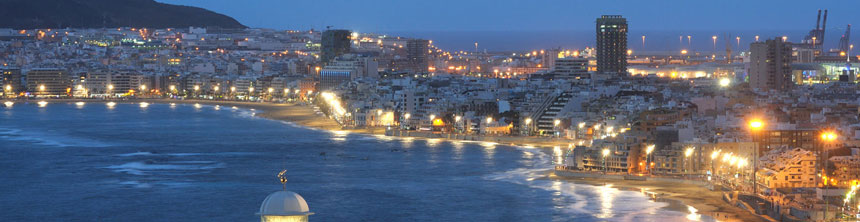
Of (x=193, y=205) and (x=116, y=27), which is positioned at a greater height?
(x=116, y=27)

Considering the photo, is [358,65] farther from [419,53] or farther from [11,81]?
[419,53]

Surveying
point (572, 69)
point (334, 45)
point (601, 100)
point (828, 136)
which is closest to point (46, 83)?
point (334, 45)

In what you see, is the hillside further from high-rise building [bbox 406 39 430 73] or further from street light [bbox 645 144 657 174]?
street light [bbox 645 144 657 174]

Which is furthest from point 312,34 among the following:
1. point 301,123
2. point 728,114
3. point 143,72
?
point 728,114

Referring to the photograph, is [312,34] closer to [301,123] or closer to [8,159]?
[301,123]

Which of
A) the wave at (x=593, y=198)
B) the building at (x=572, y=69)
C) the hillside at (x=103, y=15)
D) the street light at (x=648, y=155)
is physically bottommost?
the wave at (x=593, y=198)

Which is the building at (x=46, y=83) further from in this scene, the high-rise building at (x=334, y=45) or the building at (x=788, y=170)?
the building at (x=788, y=170)

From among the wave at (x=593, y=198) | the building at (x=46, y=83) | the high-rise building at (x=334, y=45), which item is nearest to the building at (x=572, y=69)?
the high-rise building at (x=334, y=45)
